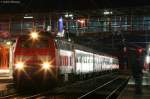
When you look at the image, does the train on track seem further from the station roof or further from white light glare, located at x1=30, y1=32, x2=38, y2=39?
the station roof

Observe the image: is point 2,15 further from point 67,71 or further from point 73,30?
point 67,71

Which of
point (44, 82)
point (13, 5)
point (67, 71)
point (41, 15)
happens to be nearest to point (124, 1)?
point (41, 15)

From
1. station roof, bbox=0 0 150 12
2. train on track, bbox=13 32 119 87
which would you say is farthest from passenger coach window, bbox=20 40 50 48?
station roof, bbox=0 0 150 12

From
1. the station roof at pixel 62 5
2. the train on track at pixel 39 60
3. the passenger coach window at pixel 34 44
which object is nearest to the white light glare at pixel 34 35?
the train on track at pixel 39 60

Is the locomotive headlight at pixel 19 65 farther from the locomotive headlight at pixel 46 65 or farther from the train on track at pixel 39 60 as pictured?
the locomotive headlight at pixel 46 65

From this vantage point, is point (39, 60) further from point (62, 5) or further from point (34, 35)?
point (62, 5)

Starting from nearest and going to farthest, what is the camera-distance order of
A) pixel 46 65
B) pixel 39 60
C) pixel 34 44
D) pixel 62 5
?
pixel 46 65 < pixel 39 60 < pixel 34 44 < pixel 62 5

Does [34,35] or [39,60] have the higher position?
[34,35]

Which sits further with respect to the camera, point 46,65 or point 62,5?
point 62,5

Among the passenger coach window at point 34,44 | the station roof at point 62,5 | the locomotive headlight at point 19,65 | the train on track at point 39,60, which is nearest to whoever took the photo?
the train on track at point 39,60

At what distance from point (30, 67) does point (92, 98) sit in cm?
443

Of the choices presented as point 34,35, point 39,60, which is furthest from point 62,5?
point 39,60

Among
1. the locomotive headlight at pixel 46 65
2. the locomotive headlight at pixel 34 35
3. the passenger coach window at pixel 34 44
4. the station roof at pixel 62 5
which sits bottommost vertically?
the locomotive headlight at pixel 46 65

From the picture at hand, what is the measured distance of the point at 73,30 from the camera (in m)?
71.5
